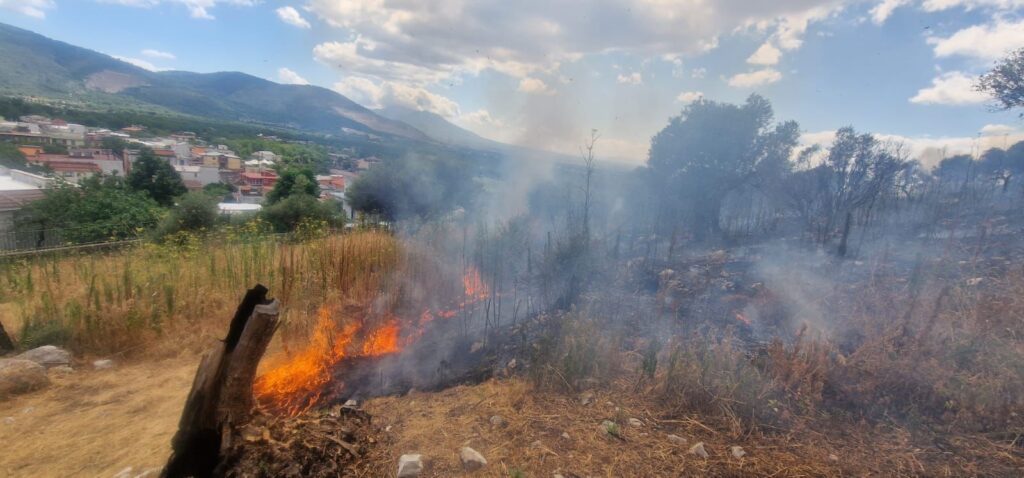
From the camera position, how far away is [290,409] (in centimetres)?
362

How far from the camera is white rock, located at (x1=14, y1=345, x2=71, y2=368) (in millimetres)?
4238

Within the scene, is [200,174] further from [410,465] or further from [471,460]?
[471,460]

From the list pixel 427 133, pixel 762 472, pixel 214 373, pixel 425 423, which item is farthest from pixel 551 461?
pixel 427 133

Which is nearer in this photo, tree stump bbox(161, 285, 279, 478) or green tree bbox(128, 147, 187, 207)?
tree stump bbox(161, 285, 279, 478)

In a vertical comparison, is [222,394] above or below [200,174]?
below

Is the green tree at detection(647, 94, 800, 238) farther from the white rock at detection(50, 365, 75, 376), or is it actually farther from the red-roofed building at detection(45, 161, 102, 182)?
the red-roofed building at detection(45, 161, 102, 182)

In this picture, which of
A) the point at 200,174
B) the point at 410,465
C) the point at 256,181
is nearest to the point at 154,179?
the point at 256,181

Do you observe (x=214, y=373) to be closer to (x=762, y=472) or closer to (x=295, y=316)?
(x=295, y=316)

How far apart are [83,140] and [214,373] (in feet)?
266

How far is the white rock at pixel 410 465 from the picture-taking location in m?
2.52

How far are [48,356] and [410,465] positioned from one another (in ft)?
14.6

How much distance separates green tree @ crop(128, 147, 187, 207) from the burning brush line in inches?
1155

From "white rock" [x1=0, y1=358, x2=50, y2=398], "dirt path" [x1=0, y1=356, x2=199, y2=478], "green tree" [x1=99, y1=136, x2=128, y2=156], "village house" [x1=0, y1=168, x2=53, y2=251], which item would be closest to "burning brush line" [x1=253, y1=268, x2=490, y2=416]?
"dirt path" [x1=0, y1=356, x2=199, y2=478]

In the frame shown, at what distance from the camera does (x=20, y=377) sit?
3.75m
